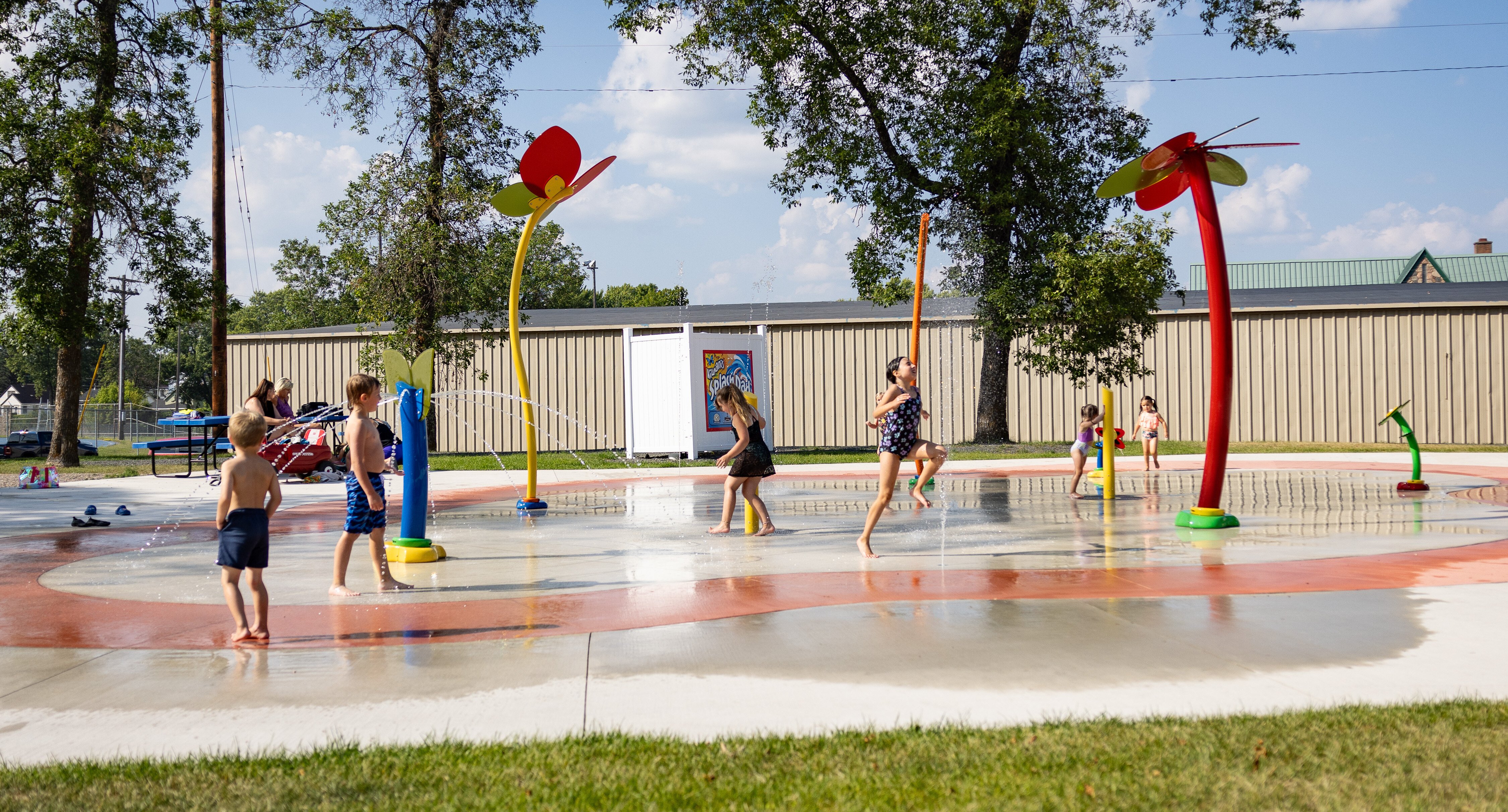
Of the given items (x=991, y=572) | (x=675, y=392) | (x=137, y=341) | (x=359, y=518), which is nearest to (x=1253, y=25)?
(x=675, y=392)

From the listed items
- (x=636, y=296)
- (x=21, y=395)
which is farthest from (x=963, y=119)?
(x=21, y=395)

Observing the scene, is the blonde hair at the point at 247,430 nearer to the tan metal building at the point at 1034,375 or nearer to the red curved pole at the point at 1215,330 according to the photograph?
the red curved pole at the point at 1215,330

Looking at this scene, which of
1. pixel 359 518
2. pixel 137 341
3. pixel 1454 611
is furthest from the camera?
pixel 137 341

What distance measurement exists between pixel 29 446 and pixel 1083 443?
1245 inches

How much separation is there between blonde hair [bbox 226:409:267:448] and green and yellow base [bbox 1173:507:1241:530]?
27.1 feet

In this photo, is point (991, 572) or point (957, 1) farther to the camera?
point (957, 1)

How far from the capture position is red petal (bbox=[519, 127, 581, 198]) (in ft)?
39.1

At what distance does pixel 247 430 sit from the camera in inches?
237

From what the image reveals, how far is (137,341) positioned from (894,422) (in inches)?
4482

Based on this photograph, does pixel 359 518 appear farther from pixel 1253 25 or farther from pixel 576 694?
pixel 1253 25

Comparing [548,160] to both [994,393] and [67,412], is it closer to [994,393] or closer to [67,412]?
[994,393]

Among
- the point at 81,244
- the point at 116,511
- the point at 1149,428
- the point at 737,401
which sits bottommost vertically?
the point at 116,511

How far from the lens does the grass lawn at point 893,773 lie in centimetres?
335

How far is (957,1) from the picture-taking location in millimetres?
23203
